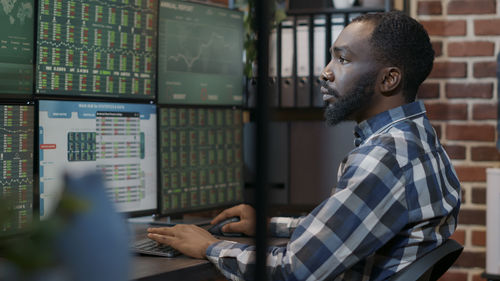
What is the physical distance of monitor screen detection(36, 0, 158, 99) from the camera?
158 cm

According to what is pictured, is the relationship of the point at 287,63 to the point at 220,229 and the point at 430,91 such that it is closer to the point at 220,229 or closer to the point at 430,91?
the point at 430,91

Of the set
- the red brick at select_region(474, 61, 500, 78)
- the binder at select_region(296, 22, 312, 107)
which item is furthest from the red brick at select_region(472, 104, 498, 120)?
the binder at select_region(296, 22, 312, 107)

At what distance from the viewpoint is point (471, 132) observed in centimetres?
241

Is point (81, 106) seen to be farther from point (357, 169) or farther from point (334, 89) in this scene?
point (357, 169)

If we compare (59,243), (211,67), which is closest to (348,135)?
(211,67)

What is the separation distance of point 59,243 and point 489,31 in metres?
2.22

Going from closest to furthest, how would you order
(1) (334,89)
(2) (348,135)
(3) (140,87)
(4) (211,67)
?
(1) (334,89) < (3) (140,87) < (4) (211,67) < (2) (348,135)

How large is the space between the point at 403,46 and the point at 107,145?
2.63 ft

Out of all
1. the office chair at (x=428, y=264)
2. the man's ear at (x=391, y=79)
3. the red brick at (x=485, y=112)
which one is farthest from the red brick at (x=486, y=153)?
the office chair at (x=428, y=264)

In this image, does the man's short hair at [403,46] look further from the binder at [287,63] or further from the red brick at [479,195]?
the red brick at [479,195]

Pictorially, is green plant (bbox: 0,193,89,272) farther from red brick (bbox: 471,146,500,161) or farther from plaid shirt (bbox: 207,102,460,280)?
red brick (bbox: 471,146,500,161)

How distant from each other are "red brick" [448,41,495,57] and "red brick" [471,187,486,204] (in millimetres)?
505

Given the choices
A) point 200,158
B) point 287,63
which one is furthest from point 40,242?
point 287,63

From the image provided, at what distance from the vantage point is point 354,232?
1.23 metres
